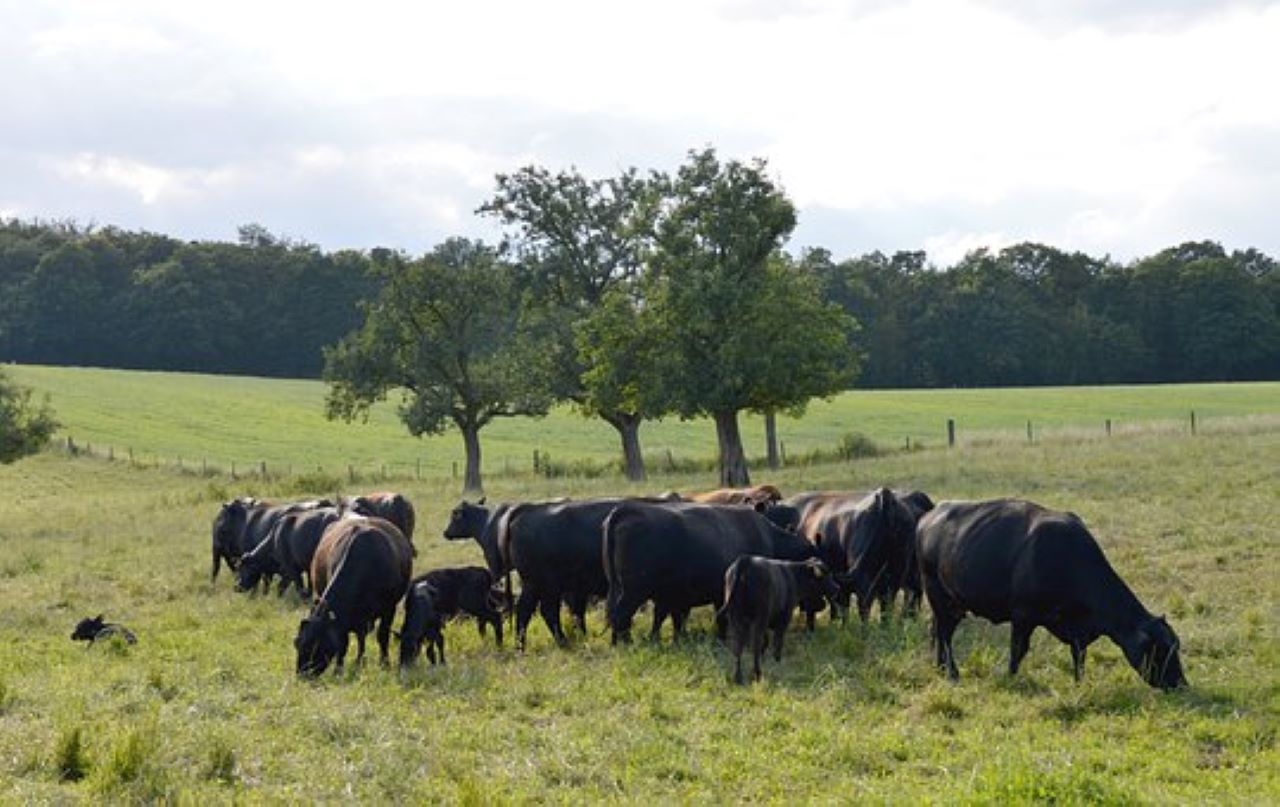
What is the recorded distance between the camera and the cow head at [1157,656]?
435 inches


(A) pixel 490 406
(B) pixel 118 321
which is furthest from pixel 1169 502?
(B) pixel 118 321

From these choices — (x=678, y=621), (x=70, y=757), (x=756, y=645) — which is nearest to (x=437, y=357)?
(x=678, y=621)

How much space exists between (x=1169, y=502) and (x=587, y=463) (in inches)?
1006

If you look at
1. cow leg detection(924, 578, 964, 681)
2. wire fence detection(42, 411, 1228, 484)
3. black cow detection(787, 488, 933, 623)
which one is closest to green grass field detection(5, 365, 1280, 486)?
wire fence detection(42, 411, 1228, 484)

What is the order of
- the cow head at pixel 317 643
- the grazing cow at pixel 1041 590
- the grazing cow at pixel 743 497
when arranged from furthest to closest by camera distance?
the grazing cow at pixel 743 497, the cow head at pixel 317 643, the grazing cow at pixel 1041 590

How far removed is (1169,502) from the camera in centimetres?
2462

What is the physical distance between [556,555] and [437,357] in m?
28.5

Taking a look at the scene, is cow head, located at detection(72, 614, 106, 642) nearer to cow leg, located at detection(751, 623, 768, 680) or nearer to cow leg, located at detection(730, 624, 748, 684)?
cow leg, located at detection(730, 624, 748, 684)

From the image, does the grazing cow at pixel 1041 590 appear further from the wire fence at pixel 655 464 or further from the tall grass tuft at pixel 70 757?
the wire fence at pixel 655 464

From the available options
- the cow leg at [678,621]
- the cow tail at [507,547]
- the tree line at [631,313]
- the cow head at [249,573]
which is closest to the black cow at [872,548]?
the cow leg at [678,621]

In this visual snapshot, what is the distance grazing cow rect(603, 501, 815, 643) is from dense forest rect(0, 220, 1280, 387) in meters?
86.9

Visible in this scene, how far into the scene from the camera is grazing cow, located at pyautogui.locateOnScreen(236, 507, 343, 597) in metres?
18.7

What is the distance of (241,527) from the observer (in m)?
22.5

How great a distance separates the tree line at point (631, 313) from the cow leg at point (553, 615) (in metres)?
19.4
